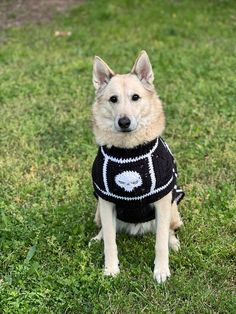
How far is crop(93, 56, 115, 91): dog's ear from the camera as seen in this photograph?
425 centimetres

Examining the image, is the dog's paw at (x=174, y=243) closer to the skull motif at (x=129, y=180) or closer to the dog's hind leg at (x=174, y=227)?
the dog's hind leg at (x=174, y=227)

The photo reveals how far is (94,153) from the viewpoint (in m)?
5.96

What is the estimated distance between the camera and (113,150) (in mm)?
4117

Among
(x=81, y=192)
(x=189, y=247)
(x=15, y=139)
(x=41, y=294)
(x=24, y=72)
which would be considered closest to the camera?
(x=41, y=294)

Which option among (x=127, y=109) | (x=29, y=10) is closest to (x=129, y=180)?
(x=127, y=109)

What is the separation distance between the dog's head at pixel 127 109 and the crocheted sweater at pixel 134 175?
0.26 feet

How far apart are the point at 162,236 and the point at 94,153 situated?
2046mm

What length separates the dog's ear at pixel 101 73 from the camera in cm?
425

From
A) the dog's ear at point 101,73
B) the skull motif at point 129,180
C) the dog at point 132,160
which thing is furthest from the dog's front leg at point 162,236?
the dog's ear at point 101,73

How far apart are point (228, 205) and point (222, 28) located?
553 cm

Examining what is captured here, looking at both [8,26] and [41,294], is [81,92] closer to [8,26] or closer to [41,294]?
[8,26]

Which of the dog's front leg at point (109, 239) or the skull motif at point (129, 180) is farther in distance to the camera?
the dog's front leg at point (109, 239)

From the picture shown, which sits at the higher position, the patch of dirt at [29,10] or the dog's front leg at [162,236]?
the dog's front leg at [162,236]

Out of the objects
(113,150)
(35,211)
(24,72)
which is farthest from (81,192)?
(24,72)
